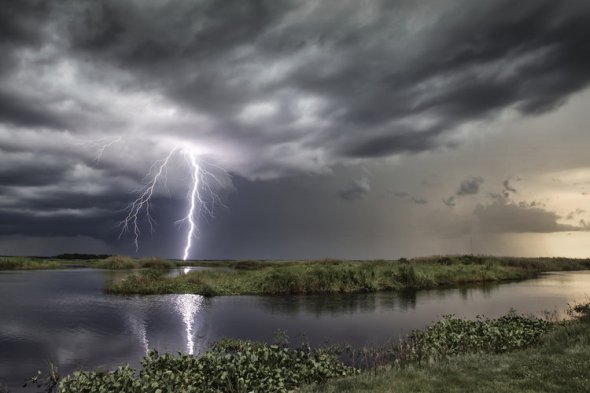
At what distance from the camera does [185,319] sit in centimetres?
3244

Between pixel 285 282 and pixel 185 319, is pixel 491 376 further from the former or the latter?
pixel 285 282

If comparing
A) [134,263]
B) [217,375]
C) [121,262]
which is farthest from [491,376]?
[121,262]

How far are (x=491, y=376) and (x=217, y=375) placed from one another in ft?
30.7

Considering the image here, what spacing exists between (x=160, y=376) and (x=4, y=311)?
30.8 m

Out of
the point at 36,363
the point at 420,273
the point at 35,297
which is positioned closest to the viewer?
the point at 36,363

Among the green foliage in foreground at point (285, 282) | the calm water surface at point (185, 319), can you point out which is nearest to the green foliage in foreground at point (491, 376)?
the calm water surface at point (185, 319)

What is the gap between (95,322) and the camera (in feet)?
105

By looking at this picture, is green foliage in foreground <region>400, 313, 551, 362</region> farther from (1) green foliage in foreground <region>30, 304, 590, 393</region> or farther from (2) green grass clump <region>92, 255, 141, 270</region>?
(2) green grass clump <region>92, 255, 141, 270</region>

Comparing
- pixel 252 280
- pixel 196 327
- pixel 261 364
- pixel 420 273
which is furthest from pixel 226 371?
pixel 420 273

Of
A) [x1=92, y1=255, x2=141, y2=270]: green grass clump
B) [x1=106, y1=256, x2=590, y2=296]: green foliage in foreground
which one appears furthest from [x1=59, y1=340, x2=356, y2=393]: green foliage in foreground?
[x1=92, y1=255, x2=141, y2=270]: green grass clump

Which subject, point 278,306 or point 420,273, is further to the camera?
point 420,273

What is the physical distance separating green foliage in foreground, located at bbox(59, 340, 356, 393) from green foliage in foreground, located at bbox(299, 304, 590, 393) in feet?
5.87

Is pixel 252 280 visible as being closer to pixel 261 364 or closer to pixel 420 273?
pixel 420 273

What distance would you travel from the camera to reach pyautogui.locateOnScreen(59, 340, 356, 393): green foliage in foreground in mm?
14430
